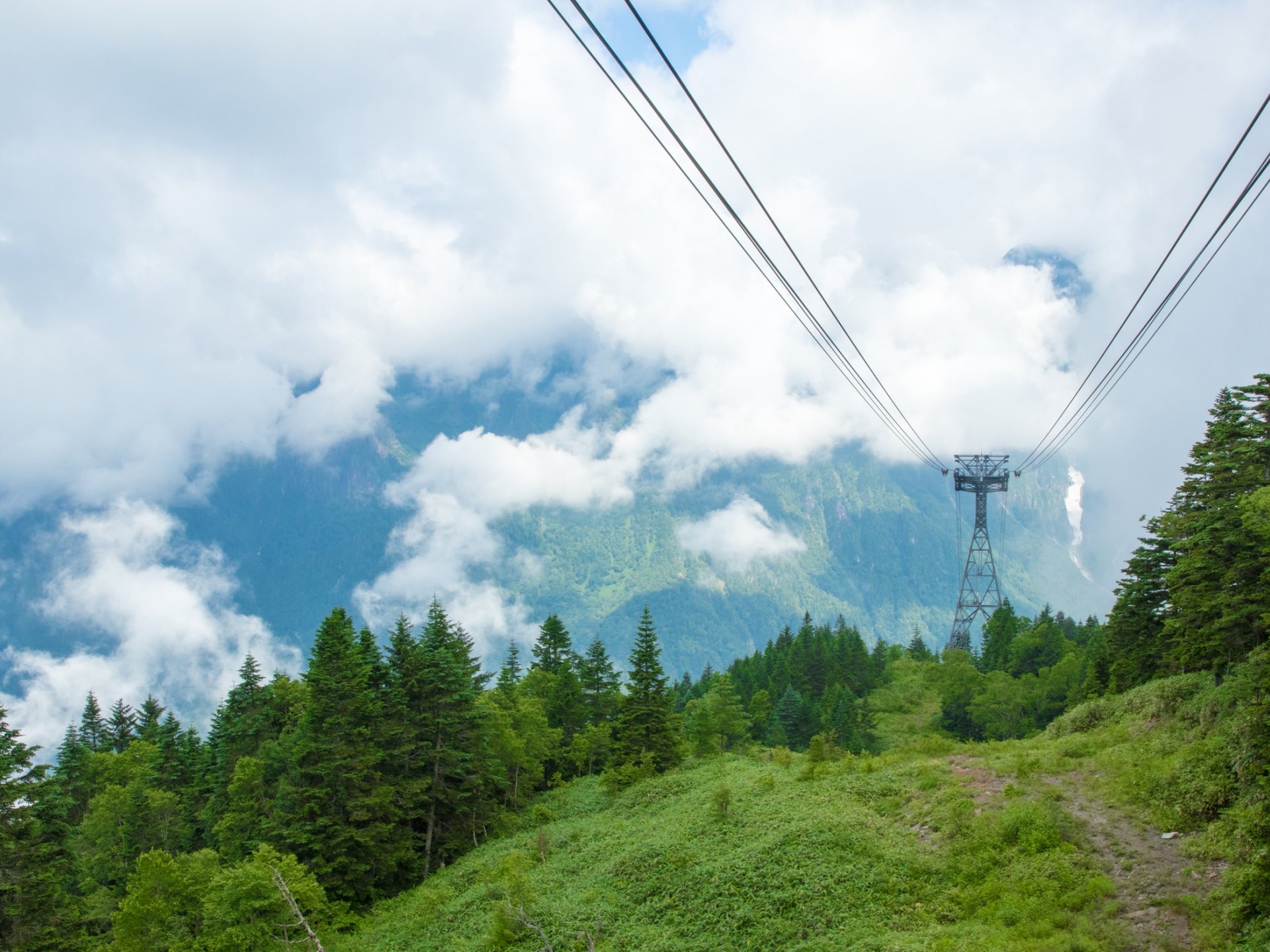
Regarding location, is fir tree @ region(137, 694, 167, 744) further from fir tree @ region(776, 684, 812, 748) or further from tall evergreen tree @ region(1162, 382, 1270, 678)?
tall evergreen tree @ region(1162, 382, 1270, 678)

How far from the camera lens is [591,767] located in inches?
2630

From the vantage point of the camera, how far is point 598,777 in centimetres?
6094

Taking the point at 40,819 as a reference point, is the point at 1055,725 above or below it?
above

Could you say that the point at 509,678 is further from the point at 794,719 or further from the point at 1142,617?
the point at 1142,617

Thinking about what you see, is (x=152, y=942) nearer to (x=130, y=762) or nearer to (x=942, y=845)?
(x=942, y=845)

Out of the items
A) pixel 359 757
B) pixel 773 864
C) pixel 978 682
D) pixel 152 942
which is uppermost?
pixel 978 682

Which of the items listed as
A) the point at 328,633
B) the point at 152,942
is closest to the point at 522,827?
the point at 328,633

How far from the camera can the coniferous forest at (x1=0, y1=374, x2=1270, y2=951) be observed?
2131 centimetres

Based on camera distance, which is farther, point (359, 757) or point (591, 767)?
point (591, 767)

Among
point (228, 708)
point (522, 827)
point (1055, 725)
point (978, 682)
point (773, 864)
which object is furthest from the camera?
point (978, 682)

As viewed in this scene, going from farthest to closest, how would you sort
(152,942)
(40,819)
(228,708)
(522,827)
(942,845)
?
1. (228,708)
2. (522,827)
3. (152,942)
4. (40,819)
5. (942,845)

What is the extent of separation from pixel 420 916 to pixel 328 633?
659 inches

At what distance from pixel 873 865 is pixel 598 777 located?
40.4 meters

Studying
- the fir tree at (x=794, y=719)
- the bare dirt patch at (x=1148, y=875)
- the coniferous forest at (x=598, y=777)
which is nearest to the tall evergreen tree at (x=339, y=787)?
the coniferous forest at (x=598, y=777)
